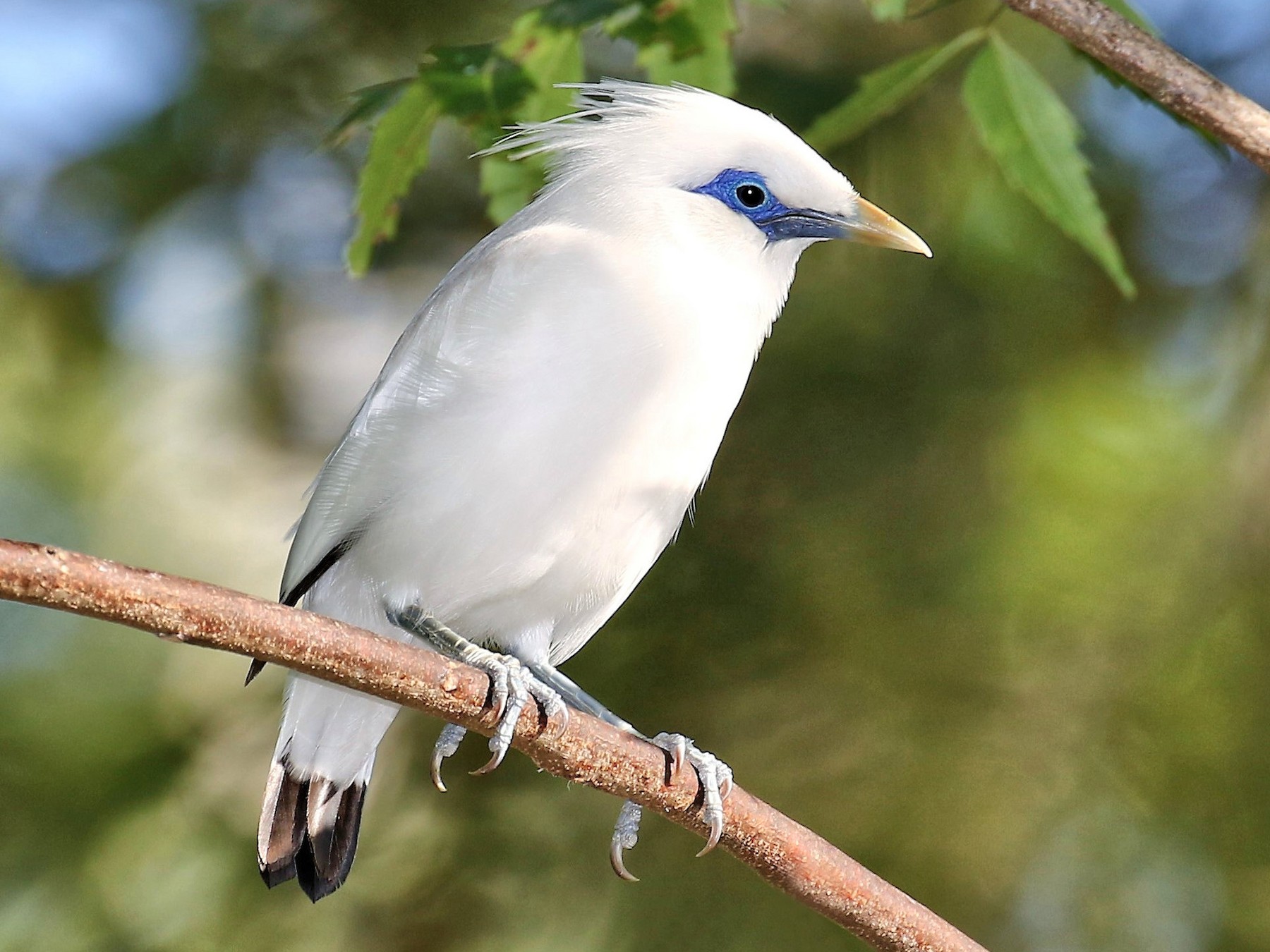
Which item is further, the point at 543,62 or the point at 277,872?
the point at 277,872

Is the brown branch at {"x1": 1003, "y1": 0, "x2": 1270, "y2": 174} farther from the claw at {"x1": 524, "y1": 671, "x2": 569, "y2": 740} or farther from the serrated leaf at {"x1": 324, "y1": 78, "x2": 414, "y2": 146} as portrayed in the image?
the claw at {"x1": 524, "y1": 671, "x2": 569, "y2": 740}

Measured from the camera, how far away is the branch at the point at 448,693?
1493mm

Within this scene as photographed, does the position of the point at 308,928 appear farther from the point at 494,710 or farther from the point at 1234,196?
the point at 1234,196

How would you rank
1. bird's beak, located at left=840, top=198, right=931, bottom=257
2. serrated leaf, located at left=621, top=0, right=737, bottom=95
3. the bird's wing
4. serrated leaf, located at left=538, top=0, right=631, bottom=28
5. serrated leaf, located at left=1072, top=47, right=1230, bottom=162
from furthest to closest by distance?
1. bird's beak, located at left=840, top=198, right=931, bottom=257
2. the bird's wing
3. serrated leaf, located at left=621, top=0, right=737, bottom=95
4. serrated leaf, located at left=538, top=0, right=631, bottom=28
5. serrated leaf, located at left=1072, top=47, right=1230, bottom=162

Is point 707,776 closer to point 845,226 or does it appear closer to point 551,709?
point 551,709

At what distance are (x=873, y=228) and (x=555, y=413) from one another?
763 millimetres

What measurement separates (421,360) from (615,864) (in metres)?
1.01

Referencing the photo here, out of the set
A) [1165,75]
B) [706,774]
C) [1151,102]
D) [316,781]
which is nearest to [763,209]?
[1151,102]

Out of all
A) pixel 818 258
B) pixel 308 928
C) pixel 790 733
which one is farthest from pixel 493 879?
pixel 818 258

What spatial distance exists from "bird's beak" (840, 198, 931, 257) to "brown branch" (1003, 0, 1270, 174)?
0.69 m

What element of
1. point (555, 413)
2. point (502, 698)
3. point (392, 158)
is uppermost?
point (392, 158)

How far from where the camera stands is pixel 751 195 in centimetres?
270

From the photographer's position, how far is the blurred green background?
10.8 ft

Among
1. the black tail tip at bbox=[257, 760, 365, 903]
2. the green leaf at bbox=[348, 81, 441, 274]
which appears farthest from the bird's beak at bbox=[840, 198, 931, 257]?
the black tail tip at bbox=[257, 760, 365, 903]
